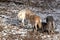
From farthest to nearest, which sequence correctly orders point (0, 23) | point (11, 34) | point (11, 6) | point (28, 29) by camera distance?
point (11, 6)
point (0, 23)
point (28, 29)
point (11, 34)

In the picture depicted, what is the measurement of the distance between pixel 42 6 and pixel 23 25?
204 inches

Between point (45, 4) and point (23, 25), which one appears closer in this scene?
point (23, 25)

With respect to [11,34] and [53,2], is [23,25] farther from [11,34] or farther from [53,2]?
[53,2]

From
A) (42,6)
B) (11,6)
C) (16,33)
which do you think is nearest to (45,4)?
(42,6)

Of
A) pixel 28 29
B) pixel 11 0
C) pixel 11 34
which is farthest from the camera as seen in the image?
pixel 11 0

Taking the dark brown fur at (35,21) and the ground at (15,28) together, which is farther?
the dark brown fur at (35,21)

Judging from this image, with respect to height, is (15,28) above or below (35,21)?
below

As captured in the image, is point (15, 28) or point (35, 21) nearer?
point (35, 21)

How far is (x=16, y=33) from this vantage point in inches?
410

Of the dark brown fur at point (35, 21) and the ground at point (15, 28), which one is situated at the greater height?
the dark brown fur at point (35, 21)

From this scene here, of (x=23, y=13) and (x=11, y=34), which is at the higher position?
(x=23, y=13)

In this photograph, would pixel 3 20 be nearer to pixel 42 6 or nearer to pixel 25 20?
pixel 25 20

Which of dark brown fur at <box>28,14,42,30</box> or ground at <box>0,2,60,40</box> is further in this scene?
dark brown fur at <box>28,14,42,30</box>

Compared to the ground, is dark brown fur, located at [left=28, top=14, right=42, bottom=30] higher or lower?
higher
